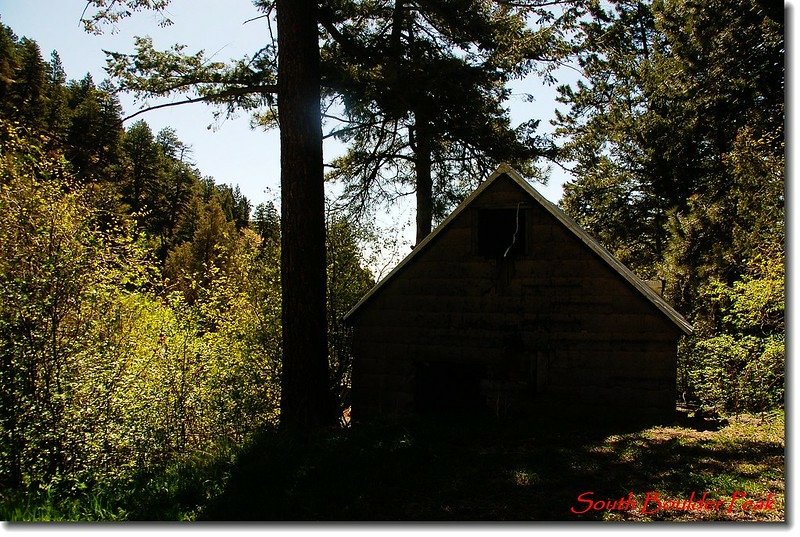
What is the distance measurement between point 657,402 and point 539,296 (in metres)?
2.86

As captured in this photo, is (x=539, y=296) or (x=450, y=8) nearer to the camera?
(x=539, y=296)

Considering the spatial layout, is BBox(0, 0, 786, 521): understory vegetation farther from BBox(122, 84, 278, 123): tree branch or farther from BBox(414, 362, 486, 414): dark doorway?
BBox(414, 362, 486, 414): dark doorway

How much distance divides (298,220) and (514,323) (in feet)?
16.4

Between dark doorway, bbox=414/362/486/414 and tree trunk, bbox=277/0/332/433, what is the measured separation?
3660 millimetres

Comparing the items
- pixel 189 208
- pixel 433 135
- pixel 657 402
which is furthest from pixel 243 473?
Result: pixel 189 208

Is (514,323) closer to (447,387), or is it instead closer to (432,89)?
(447,387)

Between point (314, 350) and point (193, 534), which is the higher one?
point (314, 350)

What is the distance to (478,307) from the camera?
10508 mm

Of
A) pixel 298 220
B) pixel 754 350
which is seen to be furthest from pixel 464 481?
pixel 754 350

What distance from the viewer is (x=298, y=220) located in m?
7.60

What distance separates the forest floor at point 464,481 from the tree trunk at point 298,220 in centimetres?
76

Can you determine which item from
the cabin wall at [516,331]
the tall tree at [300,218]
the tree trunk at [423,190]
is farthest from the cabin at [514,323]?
the tree trunk at [423,190]

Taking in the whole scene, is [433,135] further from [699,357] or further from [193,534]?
[699,357]
